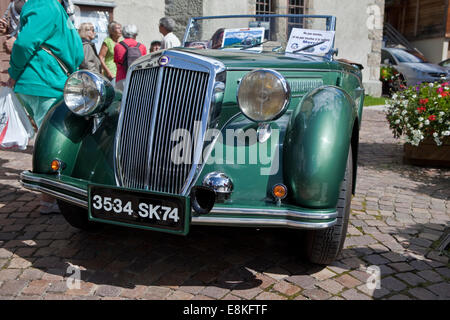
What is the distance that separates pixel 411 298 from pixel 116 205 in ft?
5.44

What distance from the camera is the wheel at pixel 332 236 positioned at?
7.66ft

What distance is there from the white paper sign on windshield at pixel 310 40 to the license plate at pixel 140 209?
79.4 inches

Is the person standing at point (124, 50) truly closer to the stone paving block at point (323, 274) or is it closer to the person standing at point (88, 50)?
the person standing at point (88, 50)

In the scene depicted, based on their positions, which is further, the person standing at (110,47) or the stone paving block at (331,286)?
the person standing at (110,47)

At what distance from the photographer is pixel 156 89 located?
7.96 feet

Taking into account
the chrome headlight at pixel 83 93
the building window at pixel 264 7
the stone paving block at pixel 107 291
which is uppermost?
the building window at pixel 264 7

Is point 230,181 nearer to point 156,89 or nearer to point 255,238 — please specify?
point 156,89

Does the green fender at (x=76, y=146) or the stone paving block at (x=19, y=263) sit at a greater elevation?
the green fender at (x=76, y=146)

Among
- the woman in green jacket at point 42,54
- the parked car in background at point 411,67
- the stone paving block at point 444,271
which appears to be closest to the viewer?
the stone paving block at point 444,271

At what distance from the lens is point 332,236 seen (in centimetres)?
234

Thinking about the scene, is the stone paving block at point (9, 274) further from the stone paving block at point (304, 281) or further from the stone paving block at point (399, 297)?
the stone paving block at point (399, 297)

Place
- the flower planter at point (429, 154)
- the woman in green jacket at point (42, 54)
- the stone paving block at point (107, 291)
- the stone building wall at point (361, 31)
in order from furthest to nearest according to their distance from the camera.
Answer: the stone building wall at point (361, 31) < the flower planter at point (429, 154) < the woman in green jacket at point (42, 54) < the stone paving block at point (107, 291)

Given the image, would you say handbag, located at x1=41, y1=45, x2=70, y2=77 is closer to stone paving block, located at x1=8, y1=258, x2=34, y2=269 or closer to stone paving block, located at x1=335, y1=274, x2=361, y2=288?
stone paving block, located at x1=8, y1=258, x2=34, y2=269

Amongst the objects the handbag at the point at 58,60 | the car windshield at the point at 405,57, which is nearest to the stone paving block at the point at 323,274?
the handbag at the point at 58,60
